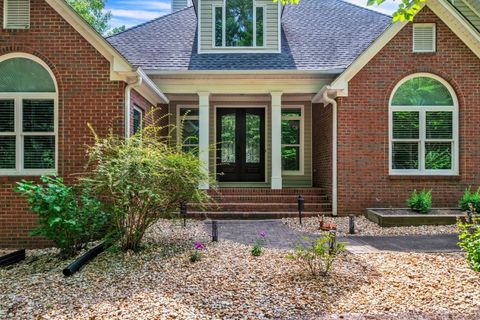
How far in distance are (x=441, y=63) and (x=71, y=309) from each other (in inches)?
374

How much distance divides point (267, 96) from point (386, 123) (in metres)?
3.88

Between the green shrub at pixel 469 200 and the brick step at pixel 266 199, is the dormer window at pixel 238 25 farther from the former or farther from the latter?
the green shrub at pixel 469 200

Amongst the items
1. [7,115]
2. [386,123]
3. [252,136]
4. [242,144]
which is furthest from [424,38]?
[7,115]

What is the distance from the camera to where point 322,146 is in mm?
10961

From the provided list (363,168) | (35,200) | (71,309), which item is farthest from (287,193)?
(71,309)

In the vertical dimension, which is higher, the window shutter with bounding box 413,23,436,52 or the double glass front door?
the window shutter with bounding box 413,23,436,52

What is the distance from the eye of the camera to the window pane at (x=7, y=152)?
7.45m

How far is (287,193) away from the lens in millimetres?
10289

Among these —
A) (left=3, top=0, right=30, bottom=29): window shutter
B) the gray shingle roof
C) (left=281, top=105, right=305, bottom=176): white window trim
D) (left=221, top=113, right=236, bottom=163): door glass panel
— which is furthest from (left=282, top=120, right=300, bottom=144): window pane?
(left=3, top=0, right=30, bottom=29): window shutter

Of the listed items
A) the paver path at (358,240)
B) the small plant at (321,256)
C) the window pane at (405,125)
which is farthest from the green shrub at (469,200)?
the small plant at (321,256)

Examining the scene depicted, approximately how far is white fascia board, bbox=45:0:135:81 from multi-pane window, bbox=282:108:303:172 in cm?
620

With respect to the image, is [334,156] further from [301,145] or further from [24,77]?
[24,77]

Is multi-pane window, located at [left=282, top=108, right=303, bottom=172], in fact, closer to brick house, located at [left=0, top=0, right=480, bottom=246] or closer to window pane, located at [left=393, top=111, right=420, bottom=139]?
brick house, located at [left=0, top=0, right=480, bottom=246]

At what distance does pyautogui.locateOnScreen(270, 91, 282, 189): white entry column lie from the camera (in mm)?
10406
